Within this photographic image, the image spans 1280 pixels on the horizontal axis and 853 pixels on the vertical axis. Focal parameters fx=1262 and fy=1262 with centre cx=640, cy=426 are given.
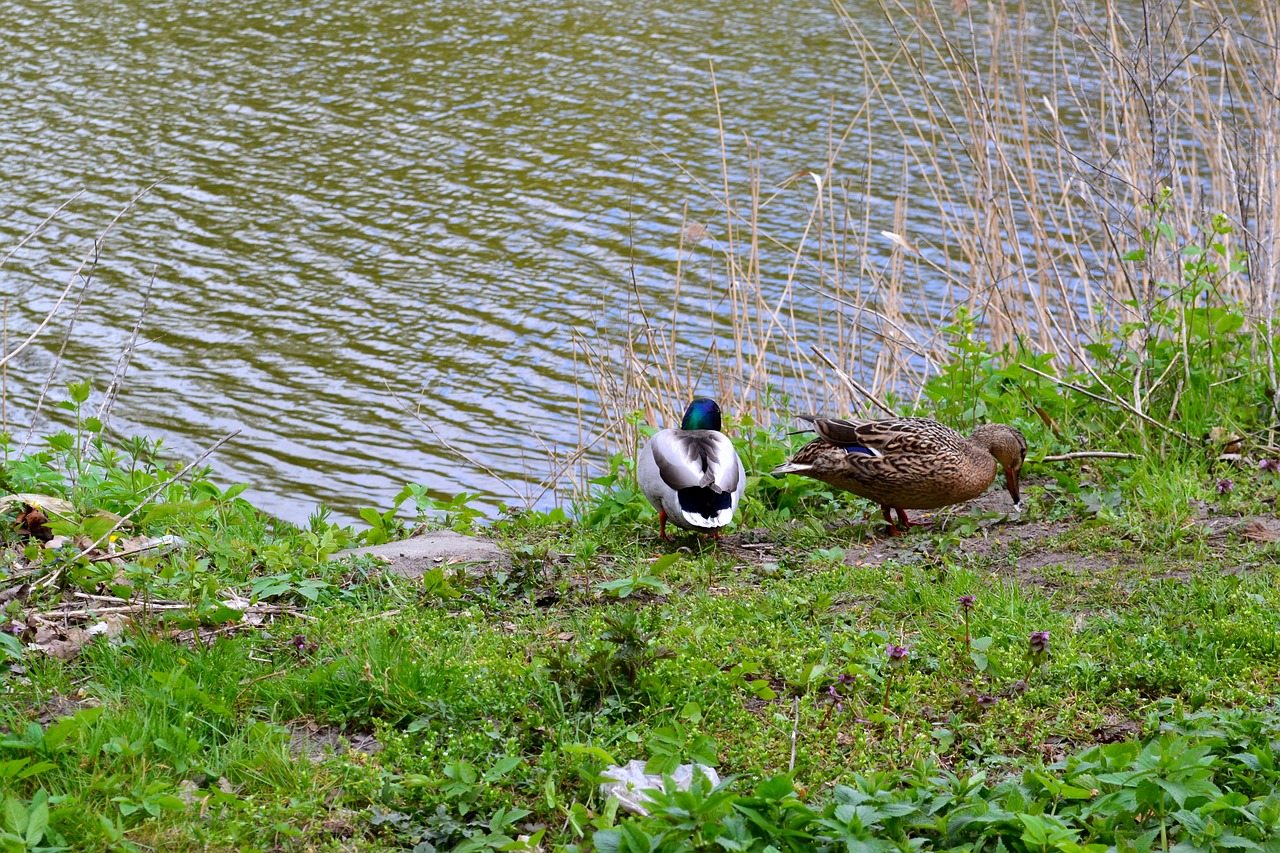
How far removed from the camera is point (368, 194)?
12797 mm

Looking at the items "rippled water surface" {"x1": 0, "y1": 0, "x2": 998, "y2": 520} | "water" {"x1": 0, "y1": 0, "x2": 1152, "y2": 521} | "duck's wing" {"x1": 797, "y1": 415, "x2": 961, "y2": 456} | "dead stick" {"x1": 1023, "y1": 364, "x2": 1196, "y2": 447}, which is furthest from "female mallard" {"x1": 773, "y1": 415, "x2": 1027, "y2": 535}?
"rippled water surface" {"x1": 0, "y1": 0, "x2": 998, "y2": 520}

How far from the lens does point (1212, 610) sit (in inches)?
157

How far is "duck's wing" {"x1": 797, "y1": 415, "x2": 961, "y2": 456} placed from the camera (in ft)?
16.4

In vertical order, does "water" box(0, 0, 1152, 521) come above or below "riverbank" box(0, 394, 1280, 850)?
below

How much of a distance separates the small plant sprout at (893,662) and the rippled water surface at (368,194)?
3.50 meters

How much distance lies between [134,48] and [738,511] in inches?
583

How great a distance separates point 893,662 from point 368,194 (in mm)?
10306

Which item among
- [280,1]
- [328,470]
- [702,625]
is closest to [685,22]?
[280,1]

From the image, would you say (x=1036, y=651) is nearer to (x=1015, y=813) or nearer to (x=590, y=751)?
(x=1015, y=813)

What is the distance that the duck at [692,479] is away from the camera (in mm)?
4812

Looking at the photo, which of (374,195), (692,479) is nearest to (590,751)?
(692,479)

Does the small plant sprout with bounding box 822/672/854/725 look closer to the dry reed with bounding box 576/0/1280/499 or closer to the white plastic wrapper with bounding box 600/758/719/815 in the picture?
the white plastic wrapper with bounding box 600/758/719/815

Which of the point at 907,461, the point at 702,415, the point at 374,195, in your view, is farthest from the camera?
the point at 374,195

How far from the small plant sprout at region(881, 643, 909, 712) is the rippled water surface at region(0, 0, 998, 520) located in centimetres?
350
